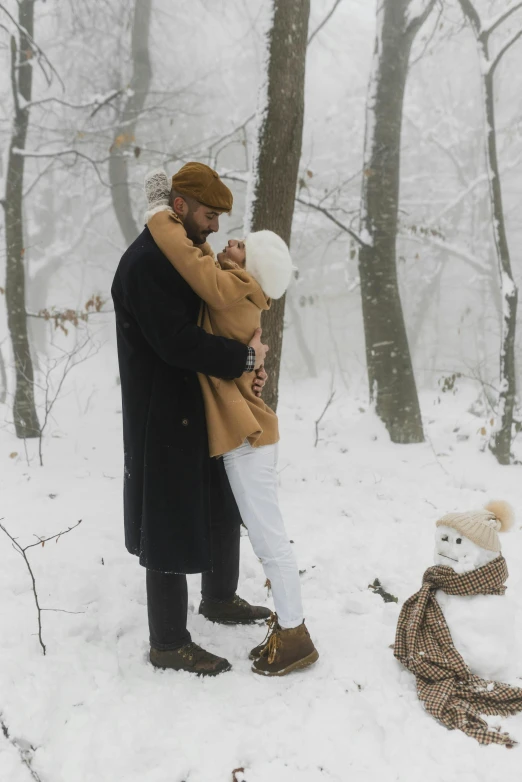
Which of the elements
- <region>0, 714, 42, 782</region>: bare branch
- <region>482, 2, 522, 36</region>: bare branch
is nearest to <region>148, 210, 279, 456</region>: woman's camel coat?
<region>0, 714, 42, 782</region>: bare branch

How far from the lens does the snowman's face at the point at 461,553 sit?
8.27ft

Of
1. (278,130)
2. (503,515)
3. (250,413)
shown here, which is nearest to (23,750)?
(250,413)

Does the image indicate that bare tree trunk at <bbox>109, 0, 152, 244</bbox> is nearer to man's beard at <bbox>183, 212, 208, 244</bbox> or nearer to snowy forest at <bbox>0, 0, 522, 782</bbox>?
snowy forest at <bbox>0, 0, 522, 782</bbox>

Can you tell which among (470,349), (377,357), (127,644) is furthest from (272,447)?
(470,349)

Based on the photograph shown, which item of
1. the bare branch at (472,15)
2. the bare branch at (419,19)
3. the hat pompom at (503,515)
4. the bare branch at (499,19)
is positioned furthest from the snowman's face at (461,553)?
the bare branch at (419,19)

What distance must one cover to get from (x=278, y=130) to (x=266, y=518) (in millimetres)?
3125

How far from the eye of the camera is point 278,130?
4.20m

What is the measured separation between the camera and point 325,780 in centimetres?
194

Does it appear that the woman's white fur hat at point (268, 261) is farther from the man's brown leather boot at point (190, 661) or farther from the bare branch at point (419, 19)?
the bare branch at point (419, 19)

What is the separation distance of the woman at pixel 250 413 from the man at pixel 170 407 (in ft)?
0.24

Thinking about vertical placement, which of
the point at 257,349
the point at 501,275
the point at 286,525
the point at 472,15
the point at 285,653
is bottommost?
the point at 286,525

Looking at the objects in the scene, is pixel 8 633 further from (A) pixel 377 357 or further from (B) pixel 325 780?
(A) pixel 377 357

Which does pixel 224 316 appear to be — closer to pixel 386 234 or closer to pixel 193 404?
pixel 193 404

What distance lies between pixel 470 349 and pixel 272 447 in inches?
1419
